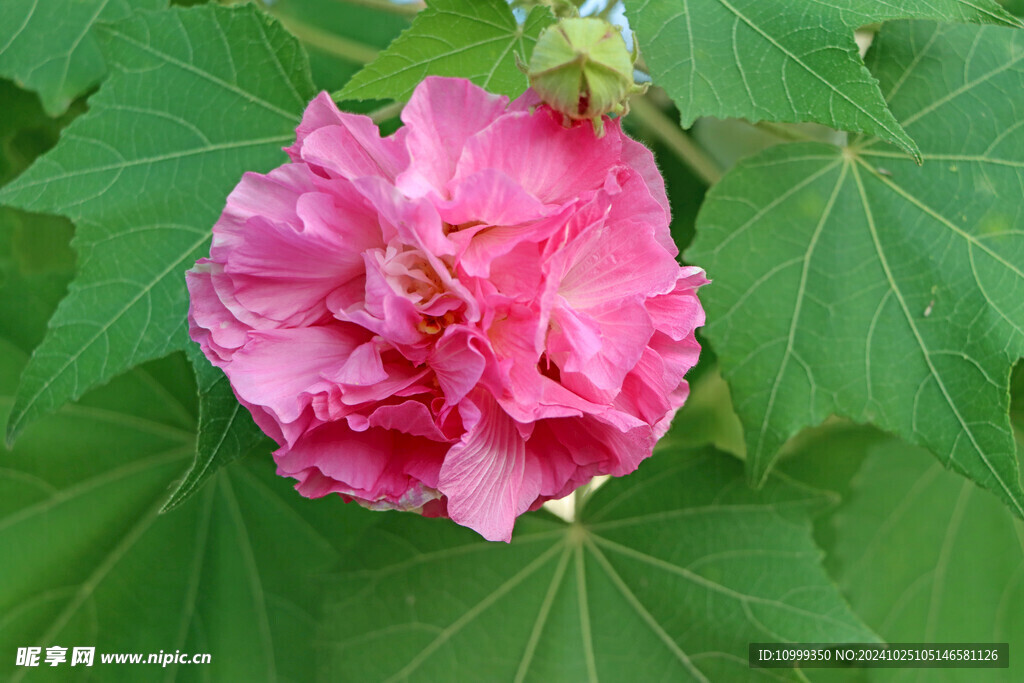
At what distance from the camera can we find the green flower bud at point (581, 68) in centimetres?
43

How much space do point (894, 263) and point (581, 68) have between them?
367 millimetres

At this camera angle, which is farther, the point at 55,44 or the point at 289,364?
the point at 55,44

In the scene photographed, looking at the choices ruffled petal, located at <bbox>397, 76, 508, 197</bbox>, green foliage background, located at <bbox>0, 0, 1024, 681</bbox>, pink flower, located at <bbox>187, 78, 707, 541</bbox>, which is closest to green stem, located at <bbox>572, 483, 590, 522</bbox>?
green foliage background, located at <bbox>0, 0, 1024, 681</bbox>

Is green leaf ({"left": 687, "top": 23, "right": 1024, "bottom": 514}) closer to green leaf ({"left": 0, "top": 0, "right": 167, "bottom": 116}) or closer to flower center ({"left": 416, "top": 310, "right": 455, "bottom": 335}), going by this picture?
flower center ({"left": 416, "top": 310, "right": 455, "bottom": 335})

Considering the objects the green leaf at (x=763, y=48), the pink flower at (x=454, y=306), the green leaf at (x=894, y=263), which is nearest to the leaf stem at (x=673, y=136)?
the green leaf at (x=894, y=263)

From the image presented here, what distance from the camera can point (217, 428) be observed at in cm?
54

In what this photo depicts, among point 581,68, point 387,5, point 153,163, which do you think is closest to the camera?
point 581,68

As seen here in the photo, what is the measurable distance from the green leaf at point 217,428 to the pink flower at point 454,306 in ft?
0.25

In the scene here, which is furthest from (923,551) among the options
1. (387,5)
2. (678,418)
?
(387,5)

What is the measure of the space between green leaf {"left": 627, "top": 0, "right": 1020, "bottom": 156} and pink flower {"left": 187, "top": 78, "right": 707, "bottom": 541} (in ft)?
0.33

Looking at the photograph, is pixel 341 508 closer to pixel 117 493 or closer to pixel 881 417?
pixel 117 493

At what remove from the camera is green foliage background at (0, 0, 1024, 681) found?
1.85 feet

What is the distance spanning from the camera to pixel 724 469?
29.4 inches

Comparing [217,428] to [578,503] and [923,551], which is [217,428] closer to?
[578,503]
